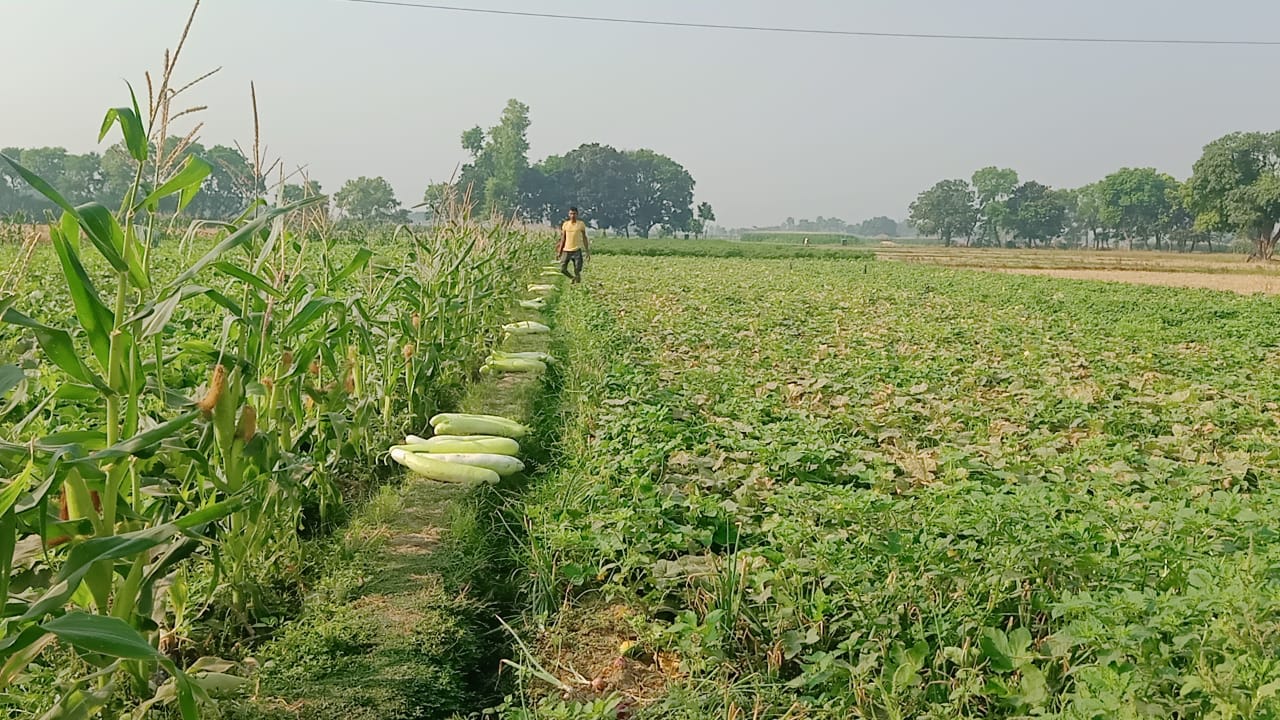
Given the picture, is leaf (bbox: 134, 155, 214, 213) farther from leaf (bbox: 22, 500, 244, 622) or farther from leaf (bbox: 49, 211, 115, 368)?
leaf (bbox: 22, 500, 244, 622)

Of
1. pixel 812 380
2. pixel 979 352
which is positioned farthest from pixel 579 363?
pixel 979 352

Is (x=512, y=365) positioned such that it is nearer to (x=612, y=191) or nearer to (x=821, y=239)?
(x=612, y=191)

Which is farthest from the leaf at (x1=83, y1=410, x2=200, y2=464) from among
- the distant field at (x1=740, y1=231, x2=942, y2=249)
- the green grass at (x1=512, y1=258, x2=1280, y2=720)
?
the distant field at (x1=740, y1=231, x2=942, y2=249)

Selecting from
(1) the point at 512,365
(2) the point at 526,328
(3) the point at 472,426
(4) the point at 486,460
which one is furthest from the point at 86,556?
(2) the point at 526,328

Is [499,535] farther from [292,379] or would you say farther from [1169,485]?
[1169,485]

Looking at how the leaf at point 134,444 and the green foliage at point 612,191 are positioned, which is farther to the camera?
the green foliage at point 612,191

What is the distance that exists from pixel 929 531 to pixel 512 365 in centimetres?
415

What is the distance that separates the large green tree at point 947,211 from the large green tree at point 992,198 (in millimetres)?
1561

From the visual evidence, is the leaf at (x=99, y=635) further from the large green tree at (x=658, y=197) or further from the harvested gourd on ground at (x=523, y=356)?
the large green tree at (x=658, y=197)

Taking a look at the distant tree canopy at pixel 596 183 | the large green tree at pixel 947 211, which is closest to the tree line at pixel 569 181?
the distant tree canopy at pixel 596 183

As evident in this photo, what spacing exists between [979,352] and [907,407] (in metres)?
2.86

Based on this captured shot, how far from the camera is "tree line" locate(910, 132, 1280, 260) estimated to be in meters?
51.3

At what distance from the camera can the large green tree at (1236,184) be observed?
164ft

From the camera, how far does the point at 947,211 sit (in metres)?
115
